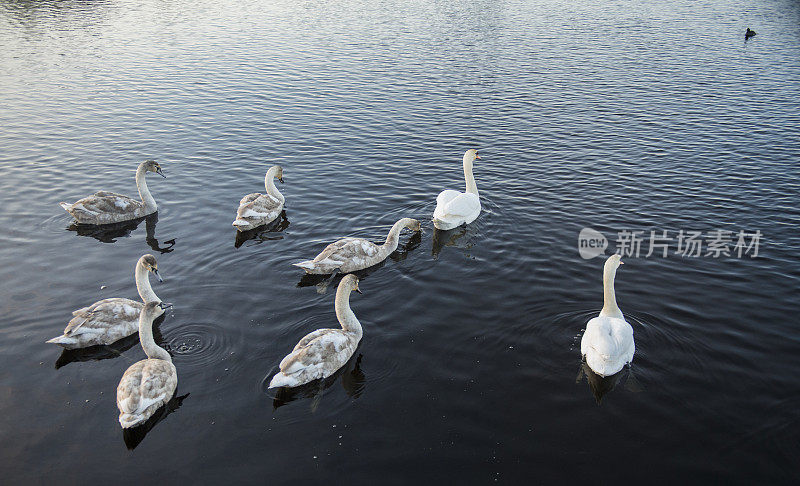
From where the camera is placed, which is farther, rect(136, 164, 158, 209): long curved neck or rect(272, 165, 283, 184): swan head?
rect(272, 165, 283, 184): swan head

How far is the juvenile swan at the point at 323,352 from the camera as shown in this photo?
11094 millimetres

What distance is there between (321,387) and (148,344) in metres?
3.40

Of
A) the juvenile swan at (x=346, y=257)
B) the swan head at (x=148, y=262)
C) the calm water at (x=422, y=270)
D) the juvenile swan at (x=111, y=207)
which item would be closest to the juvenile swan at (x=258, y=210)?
the calm water at (x=422, y=270)

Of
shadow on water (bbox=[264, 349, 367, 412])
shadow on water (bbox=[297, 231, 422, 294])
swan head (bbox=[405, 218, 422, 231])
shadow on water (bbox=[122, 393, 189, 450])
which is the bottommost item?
shadow on water (bbox=[122, 393, 189, 450])

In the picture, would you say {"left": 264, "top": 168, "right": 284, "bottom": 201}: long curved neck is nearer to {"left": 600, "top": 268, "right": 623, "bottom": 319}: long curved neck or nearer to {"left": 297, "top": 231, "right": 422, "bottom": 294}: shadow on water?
{"left": 297, "top": 231, "right": 422, "bottom": 294}: shadow on water

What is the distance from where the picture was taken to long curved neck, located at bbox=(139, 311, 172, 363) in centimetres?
1172

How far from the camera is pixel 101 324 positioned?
500 inches

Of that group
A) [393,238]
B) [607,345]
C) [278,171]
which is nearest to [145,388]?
[393,238]

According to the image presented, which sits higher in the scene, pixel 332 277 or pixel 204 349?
pixel 332 277

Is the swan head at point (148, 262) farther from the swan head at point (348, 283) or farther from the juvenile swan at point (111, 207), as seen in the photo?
the juvenile swan at point (111, 207)

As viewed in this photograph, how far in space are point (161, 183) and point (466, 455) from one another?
16.4 m

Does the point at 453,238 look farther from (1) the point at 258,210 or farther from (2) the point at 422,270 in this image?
(1) the point at 258,210

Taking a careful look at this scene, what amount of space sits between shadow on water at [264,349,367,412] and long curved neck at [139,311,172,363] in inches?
80.8

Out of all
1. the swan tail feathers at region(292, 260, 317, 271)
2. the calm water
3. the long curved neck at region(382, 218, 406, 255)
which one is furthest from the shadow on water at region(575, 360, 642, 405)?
the swan tail feathers at region(292, 260, 317, 271)
